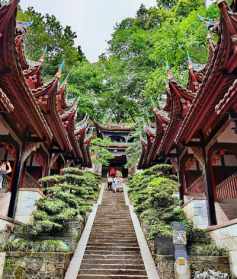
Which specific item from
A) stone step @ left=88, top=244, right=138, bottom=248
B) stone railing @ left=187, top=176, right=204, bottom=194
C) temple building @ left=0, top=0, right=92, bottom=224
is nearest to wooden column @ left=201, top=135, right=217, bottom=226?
stone railing @ left=187, top=176, right=204, bottom=194

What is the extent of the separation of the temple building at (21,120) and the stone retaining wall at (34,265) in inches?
40.7

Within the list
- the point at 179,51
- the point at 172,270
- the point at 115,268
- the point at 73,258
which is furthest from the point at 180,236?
the point at 179,51

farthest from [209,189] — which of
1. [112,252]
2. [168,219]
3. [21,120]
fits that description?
[21,120]

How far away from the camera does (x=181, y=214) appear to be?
23.0 ft

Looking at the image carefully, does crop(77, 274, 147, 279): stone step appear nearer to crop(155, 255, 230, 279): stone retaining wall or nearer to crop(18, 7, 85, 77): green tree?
crop(155, 255, 230, 279): stone retaining wall

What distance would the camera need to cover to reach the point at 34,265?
601 centimetres

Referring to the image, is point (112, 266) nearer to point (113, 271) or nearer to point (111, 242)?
point (113, 271)

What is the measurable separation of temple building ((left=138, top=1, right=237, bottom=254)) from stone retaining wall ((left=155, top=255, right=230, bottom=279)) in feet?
2.02

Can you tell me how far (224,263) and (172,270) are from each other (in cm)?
111

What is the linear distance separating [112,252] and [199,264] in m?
2.54

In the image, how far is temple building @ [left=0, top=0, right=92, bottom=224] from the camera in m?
4.56

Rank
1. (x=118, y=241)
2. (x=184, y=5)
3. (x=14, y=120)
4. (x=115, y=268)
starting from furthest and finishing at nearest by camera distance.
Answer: (x=184, y=5)
(x=118, y=241)
(x=14, y=120)
(x=115, y=268)

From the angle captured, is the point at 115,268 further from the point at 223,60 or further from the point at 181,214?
the point at 223,60

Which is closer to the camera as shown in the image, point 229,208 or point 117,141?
point 229,208
